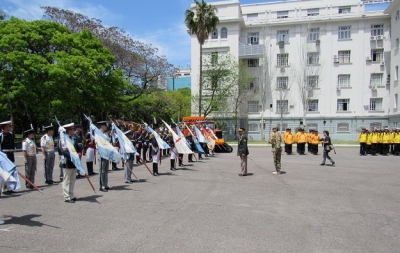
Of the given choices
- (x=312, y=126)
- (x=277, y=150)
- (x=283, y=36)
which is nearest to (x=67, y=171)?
(x=277, y=150)

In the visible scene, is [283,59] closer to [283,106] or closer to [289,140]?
[283,106]

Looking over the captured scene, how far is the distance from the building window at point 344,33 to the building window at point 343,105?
8.03m

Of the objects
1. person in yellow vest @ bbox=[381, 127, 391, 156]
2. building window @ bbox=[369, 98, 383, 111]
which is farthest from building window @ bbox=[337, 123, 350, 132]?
person in yellow vest @ bbox=[381, 127, 391, 156]

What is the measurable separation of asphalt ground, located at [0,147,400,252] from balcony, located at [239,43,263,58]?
34.8 m

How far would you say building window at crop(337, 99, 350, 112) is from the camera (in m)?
43.1

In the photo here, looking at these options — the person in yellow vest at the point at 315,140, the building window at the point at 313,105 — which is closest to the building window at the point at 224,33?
the building window at the point at 313,105

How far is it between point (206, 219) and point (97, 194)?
3.84m

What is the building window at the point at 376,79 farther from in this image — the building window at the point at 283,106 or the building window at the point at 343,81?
the building window at the point at 283,106

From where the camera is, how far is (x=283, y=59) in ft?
147

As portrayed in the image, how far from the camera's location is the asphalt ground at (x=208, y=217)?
18.4ft

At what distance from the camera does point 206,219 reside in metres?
7.03

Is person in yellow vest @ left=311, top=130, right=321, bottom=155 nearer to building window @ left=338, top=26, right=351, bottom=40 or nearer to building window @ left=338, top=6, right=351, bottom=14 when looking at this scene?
building window @ left=338, top=26, right=351, bottom=40

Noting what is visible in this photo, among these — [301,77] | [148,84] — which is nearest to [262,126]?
[301,77]

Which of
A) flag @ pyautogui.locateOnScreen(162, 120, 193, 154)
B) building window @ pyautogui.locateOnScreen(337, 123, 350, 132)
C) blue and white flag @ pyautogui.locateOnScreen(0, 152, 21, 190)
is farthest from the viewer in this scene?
building window @ pyautogui.locateOnScreen(337, 123, 350, 132)
